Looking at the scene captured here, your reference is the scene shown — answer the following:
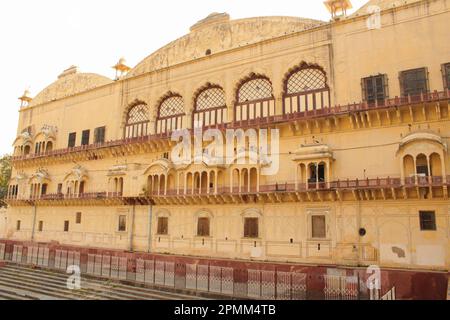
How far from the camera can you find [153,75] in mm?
24891

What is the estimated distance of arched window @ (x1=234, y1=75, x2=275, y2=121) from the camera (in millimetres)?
20000

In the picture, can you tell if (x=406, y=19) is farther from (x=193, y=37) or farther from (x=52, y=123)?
(x=52, y=123)

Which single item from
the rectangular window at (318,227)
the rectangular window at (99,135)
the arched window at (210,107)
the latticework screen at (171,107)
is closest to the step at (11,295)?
the rectangular window at (99,135)

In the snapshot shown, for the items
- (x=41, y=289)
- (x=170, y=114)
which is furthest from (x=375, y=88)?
(x=41, y=289)

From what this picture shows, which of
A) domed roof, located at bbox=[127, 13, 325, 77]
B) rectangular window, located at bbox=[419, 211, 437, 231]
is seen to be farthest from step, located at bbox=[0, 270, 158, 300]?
domed roof, located at bbox=[127, 13, 325, 77]

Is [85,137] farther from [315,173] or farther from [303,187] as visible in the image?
[315,173]

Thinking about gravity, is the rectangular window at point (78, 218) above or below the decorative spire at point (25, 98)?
below

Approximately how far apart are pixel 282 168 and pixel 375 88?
5.60 metres

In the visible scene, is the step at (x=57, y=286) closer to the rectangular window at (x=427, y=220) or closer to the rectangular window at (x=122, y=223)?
the rectangular window at (x=122, y=223)

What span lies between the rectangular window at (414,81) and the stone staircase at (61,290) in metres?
12.5

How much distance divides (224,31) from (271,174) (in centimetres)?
942

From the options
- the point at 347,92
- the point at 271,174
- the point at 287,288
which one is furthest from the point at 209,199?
the point at 347,92

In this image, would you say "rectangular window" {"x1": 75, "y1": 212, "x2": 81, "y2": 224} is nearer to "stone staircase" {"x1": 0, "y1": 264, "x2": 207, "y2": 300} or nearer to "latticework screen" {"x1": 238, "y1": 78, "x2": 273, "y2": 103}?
"stone staircase" {"x1": 0, "y1": 264, "x2": 207, "y2": 300}

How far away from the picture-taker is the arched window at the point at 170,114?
916 inches
